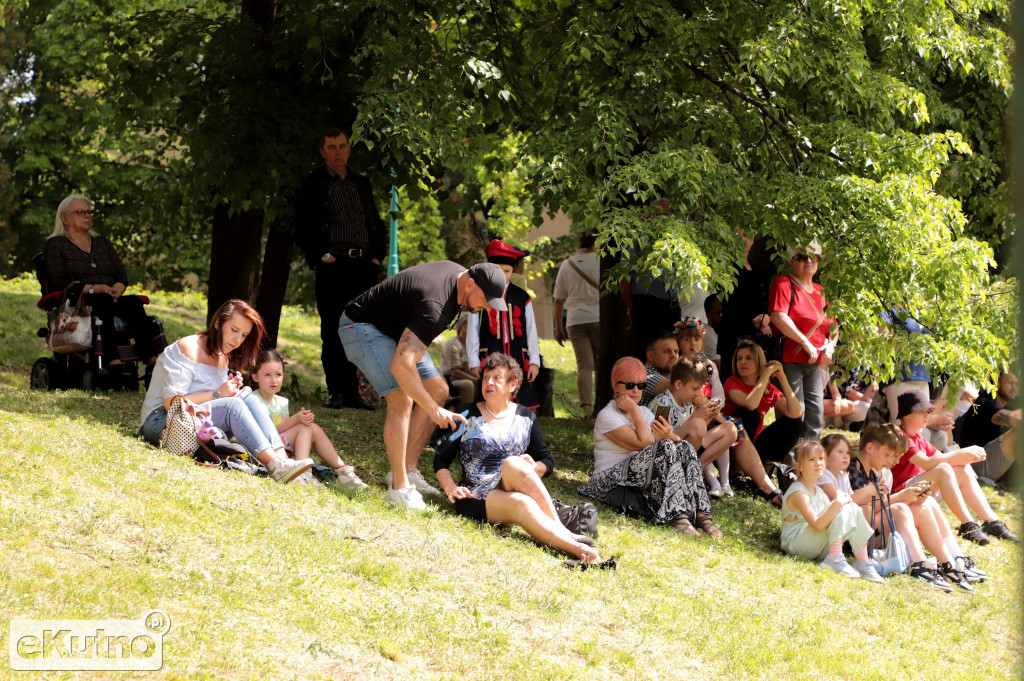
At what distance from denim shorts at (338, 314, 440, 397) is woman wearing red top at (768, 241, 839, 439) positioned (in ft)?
11.0

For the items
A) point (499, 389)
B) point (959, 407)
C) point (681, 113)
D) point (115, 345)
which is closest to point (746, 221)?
point (681, 113)

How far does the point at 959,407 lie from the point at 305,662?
8650mm

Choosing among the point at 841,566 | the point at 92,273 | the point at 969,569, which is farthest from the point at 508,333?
the point at 969,569

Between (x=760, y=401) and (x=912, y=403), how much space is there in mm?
1182

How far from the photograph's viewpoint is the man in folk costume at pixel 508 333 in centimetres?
900

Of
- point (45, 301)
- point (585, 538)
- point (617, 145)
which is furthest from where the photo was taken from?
point (45, 301)

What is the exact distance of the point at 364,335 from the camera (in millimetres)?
7266

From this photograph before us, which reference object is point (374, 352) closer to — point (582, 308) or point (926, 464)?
point (926, 464)

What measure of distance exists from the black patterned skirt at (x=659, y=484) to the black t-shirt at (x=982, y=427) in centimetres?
463

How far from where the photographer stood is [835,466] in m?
8.34

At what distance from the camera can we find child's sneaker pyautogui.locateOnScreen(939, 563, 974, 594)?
800 cm

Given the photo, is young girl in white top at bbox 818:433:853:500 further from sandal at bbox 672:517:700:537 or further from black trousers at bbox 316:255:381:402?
black trousers at bbox 316:255:381:402

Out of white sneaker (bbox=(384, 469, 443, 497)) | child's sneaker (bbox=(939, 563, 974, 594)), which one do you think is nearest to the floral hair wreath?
child's sneaker (bbox=(939, 563, 974, 594))

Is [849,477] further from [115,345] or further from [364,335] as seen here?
[115,345]
